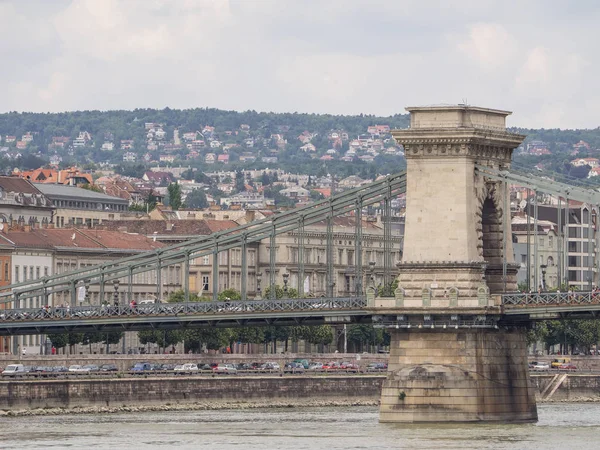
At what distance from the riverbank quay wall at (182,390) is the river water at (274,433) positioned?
223 centimetres

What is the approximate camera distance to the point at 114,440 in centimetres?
9256

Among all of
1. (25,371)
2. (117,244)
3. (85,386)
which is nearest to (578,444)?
(85,386)

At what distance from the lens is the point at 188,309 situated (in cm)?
10438

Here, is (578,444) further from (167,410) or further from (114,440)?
(167,410)

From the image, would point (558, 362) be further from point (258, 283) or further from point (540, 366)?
point (258, 283)

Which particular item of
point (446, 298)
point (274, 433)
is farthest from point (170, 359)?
point (446, 298)

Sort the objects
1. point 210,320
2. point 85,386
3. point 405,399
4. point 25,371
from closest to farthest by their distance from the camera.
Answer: point 405,399, point 210,320, point 85,386, point 25,371

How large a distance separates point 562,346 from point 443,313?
78.1 m

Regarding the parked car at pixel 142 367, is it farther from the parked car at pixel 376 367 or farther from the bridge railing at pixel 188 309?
the bridge railing at pixel 188 309

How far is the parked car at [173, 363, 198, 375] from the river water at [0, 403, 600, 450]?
44.4 feet

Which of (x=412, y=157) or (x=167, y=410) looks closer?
(x=412, y=157)

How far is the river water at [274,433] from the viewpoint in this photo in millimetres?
89000

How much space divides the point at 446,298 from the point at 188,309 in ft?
45.9

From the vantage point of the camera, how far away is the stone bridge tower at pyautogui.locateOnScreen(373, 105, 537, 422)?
94.5 meters
